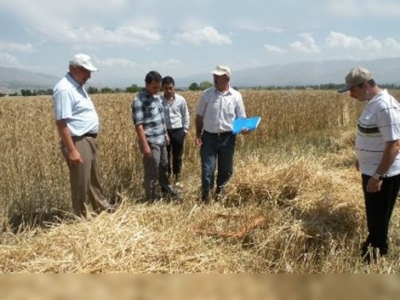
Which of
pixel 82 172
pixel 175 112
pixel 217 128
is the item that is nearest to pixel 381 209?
pixel 217 128

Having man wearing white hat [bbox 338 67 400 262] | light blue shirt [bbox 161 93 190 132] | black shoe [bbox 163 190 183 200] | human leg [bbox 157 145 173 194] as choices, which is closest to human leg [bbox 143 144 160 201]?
human leg [bbox 157 145 173 194]

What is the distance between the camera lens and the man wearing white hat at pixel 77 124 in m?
3.67

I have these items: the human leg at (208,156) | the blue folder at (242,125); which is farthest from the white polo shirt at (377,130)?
the human leg at (208,156)

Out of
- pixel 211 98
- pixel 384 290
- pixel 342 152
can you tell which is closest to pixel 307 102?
pixel 342 152

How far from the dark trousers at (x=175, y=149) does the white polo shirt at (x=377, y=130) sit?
307 centimetres

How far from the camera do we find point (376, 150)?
3.02 metres

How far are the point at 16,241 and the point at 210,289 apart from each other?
2531mm

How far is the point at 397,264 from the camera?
3.07 m

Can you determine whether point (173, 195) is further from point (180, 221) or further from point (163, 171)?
point (180, 221)

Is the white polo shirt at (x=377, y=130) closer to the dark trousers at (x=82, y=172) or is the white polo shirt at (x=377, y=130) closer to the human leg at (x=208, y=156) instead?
the human leg at (x=208, y=156)

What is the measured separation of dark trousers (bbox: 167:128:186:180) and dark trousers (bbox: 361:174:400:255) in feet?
10.2

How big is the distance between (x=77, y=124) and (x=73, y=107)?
171 millimetres

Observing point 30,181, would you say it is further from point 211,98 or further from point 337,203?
point 337,203

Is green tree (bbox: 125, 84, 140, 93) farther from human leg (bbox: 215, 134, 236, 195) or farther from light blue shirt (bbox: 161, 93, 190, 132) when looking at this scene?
human leg (bbox: 215, 134, 236, 195)
